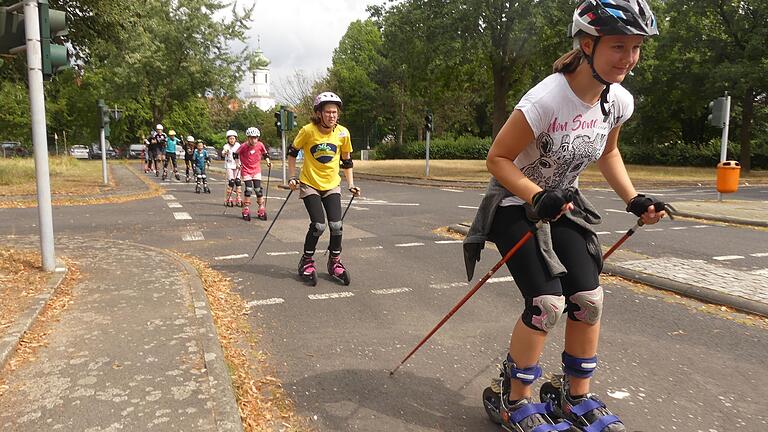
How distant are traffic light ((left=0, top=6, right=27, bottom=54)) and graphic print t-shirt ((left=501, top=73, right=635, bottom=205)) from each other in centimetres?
530

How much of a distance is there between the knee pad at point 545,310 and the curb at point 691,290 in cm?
333

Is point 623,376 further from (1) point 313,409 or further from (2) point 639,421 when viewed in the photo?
(1) point 313,409

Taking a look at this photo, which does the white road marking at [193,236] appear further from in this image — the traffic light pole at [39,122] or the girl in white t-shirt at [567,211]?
the girl in white t-shirt at [567,211]

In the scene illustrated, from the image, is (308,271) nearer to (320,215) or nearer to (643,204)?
(320,215)

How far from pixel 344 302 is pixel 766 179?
95.1 ft

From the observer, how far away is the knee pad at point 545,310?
2.46 m

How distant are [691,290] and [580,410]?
3.51m

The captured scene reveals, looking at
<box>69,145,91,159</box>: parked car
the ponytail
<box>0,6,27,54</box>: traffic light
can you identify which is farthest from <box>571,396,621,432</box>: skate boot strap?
<box>69,145,91,159</box>: parked car

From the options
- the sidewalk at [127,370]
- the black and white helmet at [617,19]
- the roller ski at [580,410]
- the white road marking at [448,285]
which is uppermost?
the black and white helmet at [617,19]

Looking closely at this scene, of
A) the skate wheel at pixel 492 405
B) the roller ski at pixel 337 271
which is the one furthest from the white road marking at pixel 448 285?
the skate wheel at pixel 492 405

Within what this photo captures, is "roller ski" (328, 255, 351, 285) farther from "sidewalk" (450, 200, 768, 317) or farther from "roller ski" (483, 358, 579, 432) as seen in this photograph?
"roller ski" (483, 358, 579, 432)

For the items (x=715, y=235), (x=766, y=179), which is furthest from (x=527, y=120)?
(x=766, y=179)

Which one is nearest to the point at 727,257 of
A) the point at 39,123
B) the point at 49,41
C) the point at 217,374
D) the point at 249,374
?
the point at 249,374

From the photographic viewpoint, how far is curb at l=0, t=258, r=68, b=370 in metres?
3.49
